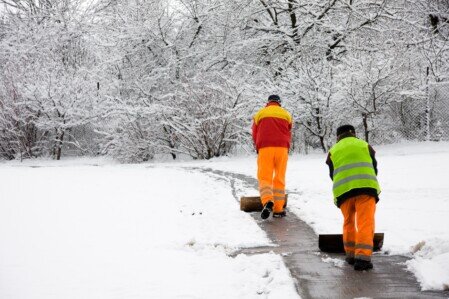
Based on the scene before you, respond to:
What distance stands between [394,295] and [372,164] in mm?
1261

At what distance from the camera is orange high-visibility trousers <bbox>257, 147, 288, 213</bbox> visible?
19.6 feet

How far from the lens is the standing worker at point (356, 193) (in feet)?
12.8

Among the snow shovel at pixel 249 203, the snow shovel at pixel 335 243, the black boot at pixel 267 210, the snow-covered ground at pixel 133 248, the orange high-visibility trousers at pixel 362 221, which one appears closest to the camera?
the snow-covered ground at pixel 133 248

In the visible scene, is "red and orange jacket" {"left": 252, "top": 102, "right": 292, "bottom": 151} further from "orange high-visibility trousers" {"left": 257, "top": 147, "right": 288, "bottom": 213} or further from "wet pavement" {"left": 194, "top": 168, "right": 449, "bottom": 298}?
"wet pavement" {"left": 194, "top": 168, "right": 449, "bottom": 298}

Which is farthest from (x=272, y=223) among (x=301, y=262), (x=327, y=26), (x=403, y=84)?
(x=327, y=26)

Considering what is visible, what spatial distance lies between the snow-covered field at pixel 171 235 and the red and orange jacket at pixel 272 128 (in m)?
1.15

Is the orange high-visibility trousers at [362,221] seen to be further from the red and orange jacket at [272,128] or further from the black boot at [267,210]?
the red and orange jacket at [272,128]

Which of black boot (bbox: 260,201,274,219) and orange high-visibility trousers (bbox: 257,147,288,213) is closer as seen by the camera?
black boot (bbox: 260,201,274,219)

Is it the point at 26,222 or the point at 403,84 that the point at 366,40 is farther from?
the point at 26,222

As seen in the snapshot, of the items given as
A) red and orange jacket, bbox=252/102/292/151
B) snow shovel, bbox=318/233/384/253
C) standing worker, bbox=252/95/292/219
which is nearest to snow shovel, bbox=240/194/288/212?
standing worker, bbox=252/95/292/219

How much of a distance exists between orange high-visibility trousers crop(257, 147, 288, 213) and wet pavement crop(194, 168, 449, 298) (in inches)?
32.3

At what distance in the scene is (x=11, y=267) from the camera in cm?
402

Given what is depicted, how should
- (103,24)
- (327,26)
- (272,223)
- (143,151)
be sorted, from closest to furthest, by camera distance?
(272,223) < (327,26) < (143,151) < (103,24)

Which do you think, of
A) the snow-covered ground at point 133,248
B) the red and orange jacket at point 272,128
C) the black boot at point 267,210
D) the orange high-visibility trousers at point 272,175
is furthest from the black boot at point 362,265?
the red and orange jacket at point 272,128
